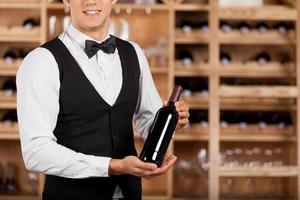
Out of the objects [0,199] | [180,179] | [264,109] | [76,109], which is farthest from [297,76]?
[76,109]

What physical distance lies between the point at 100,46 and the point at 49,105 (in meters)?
0.21

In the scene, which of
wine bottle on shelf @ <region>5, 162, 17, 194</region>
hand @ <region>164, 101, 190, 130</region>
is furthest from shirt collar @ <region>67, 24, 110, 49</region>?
wine bottle on shelf @ <region>5, 162, 17, 194</region>

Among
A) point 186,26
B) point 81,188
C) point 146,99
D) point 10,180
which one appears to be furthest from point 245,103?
point 81,188

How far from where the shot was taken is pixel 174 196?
13.8 feet

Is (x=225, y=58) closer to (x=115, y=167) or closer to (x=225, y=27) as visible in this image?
(x=225, y=27)

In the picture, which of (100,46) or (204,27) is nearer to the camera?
(100,46)

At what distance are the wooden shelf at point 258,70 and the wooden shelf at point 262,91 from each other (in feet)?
0.31

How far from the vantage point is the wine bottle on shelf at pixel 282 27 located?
425 cm

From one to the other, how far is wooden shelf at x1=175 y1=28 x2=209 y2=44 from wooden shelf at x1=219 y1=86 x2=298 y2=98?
1.16 ft

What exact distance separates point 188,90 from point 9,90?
1223 millimetres

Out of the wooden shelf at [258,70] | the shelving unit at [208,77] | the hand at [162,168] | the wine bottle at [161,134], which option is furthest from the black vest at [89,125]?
the wooden shelf at [258,70]

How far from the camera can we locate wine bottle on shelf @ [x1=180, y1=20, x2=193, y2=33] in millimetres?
4227

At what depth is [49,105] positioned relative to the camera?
1473mm

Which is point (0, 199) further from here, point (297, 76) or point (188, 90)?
point (297, 76)
